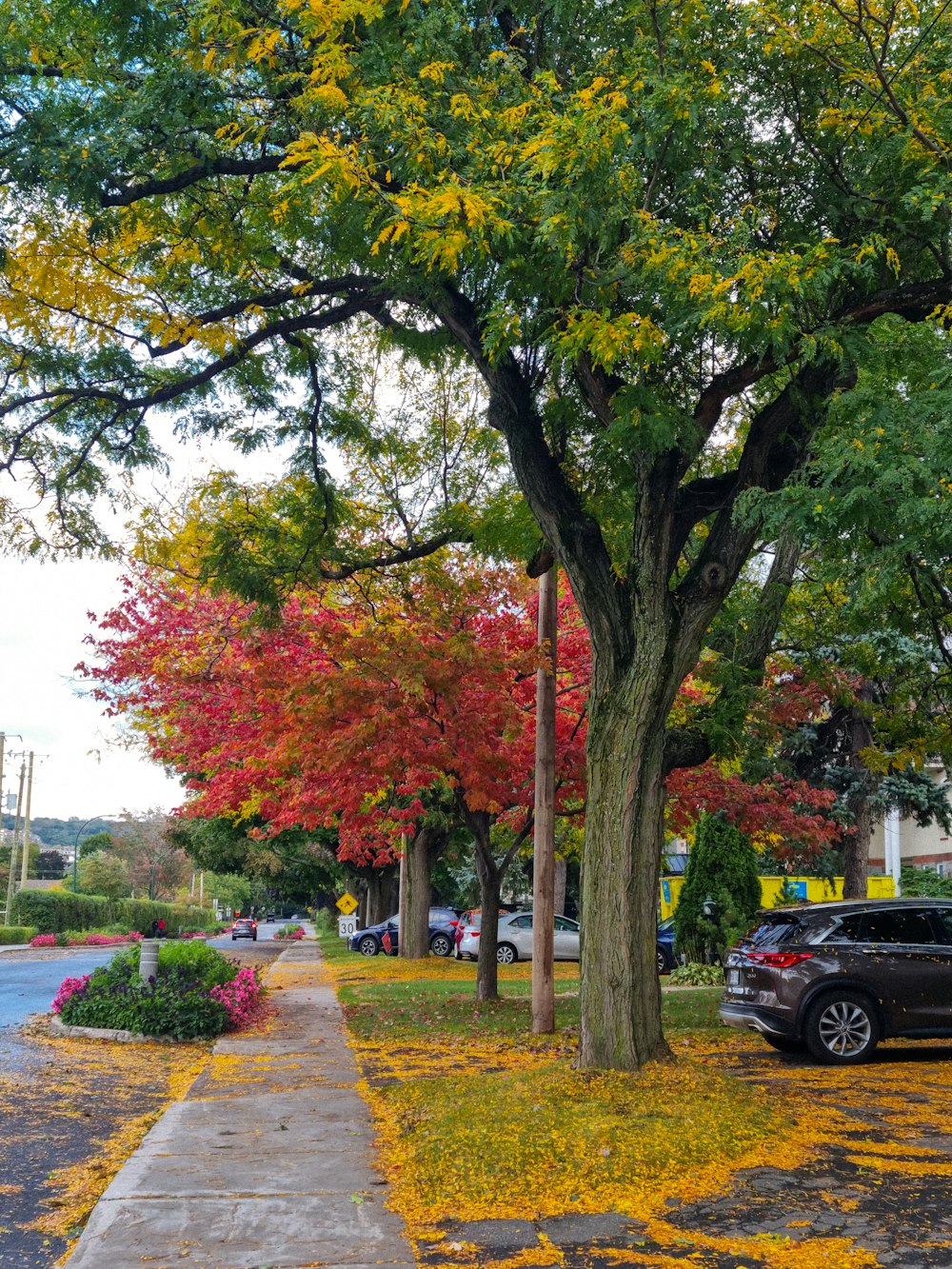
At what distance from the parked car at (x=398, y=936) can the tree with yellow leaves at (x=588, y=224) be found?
23890 mm

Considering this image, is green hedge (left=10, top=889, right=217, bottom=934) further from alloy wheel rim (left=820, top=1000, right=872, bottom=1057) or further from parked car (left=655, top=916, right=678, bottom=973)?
alloy wheel rim (left=820, top=1000, right=872, bottom=1057)

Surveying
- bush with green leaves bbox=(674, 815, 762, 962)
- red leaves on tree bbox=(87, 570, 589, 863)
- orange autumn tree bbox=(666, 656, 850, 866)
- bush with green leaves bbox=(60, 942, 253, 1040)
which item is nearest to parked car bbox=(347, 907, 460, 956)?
bush with green leaves bbox=(674, 815, 762, 962)

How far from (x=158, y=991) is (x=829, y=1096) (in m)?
8.40

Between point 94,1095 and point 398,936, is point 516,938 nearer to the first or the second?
point 398,936

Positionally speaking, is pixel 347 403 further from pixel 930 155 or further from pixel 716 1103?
pixel 716 1103

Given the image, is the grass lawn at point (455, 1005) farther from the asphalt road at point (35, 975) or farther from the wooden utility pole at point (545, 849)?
the asphalt road at point (35, 975)

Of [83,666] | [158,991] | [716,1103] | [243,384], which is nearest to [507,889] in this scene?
[83,666]

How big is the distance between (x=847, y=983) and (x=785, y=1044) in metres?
1.27

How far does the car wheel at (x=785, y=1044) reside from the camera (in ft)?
37.9

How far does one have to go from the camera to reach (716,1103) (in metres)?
7.39

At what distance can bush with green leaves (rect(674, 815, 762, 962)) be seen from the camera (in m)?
22.1

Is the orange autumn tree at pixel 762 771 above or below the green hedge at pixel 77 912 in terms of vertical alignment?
above

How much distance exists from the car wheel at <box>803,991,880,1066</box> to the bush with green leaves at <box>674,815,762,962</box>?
10944 millimetres

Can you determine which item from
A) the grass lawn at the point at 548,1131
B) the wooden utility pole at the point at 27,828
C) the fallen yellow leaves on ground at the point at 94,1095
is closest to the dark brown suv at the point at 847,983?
the grass lawn at the point at 548,1131
